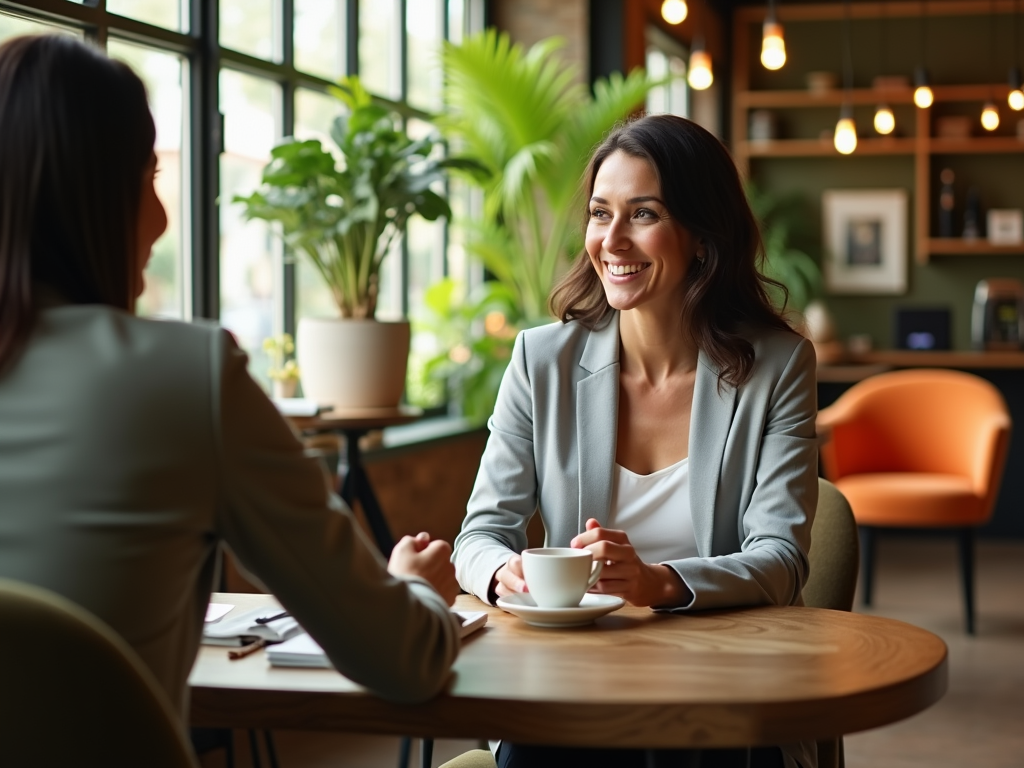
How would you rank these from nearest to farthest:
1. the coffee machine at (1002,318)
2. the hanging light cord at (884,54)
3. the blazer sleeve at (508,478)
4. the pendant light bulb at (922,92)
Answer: the blazer sleeve at (508,478) → the pendant light bulb at (922,92) → the coffee machine at (1002,318) → the hanging light cord at (884,54)

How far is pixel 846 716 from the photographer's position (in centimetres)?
120

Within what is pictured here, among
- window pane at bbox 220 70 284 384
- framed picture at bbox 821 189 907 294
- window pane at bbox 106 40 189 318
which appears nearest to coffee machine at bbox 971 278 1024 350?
framed picture at bbox 821 189 907 294

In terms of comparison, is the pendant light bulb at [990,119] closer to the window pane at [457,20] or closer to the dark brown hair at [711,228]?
the window pane at [457,20]

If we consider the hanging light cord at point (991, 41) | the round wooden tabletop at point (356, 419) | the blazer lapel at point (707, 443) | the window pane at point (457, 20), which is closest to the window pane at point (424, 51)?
the window pane at point (457, 20)

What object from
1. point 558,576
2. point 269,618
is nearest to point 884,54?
point 558,576

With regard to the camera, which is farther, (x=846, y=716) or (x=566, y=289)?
(x=566, y=289)

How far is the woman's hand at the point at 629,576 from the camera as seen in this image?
63.0 inches

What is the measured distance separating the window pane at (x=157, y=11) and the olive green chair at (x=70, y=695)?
3.04m

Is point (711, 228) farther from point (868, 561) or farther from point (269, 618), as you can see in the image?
point (868, 561)

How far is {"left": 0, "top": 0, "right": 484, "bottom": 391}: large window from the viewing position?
3760 millimetres

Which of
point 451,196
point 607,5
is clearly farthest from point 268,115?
point 607,5

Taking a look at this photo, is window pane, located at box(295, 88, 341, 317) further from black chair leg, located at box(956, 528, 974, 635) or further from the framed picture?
the framed picture

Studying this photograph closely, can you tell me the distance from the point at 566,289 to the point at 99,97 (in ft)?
4.19

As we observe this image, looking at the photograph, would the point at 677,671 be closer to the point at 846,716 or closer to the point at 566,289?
the point at 846,716
